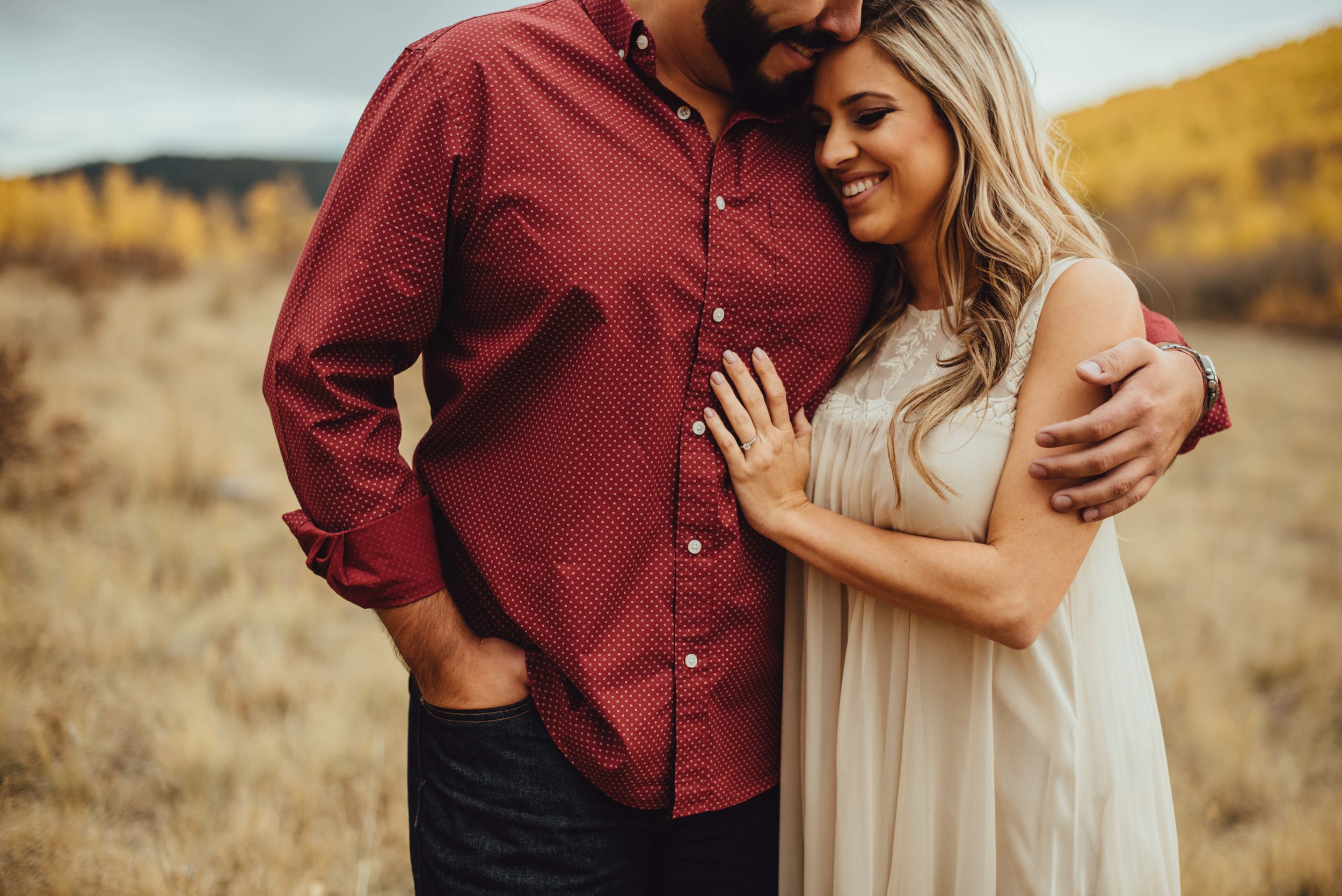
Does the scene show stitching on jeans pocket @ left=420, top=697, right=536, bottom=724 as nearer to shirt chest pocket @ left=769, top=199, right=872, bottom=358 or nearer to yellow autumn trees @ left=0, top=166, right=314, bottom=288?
shirt chest pocket @ left=769, top=199, right=872, bottom=358

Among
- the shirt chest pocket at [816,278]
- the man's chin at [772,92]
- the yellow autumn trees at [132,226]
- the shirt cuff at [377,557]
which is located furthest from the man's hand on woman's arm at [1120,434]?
the yellow autumn trees at [132,226]

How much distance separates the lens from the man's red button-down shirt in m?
1.38

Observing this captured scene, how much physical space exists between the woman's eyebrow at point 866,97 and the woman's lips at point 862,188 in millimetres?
140

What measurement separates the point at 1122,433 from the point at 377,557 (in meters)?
1.28

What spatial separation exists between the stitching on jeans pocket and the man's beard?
122 cm

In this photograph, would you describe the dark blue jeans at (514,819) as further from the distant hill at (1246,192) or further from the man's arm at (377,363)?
the distant hill at (1246,192)

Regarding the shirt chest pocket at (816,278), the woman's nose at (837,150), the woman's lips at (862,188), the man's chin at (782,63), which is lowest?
the shirt chest pocket at (816,278)

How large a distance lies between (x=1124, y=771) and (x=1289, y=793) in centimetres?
261

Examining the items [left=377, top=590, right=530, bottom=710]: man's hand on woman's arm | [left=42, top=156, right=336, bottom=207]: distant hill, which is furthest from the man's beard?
[left=42, top=156, right=336, bottom=207]: distant hill

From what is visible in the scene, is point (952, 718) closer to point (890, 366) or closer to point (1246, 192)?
point (890, 366)

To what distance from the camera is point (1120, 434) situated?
138 cm

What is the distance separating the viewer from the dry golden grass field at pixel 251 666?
2.77 meters

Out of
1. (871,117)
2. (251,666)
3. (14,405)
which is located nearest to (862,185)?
(871,117)

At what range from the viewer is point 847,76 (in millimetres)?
1633
